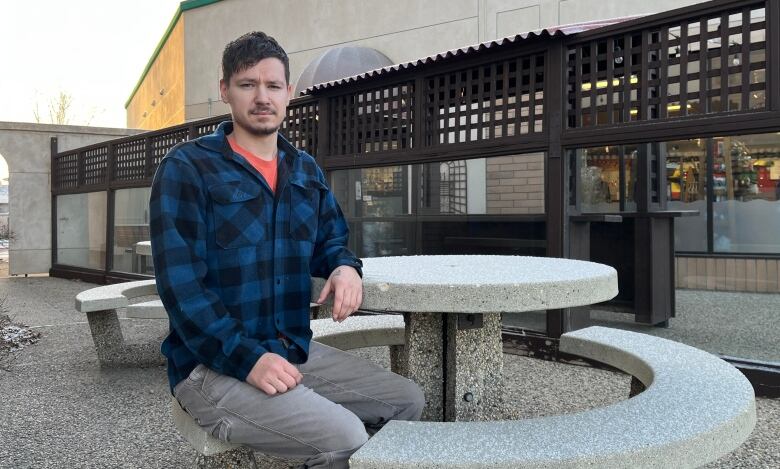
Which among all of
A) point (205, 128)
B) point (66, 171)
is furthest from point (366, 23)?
point (66, 171)

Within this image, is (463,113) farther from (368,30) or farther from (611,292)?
(368,30)

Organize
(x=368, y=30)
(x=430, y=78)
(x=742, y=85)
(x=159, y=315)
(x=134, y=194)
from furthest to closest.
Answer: (x=368, y=30)
(x=134, y=194)
(x=430, y=78)
(x=159, y=315)
(x=742, y=85)

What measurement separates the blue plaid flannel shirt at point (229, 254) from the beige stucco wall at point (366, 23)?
29.8 feet

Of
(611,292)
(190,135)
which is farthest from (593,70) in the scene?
(190,135)

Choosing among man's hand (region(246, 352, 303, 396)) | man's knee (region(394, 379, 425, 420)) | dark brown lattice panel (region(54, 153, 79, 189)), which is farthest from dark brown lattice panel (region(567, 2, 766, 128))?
dark brown lattice panel (region(54, 153, 79, 189))

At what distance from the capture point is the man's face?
1771 mm

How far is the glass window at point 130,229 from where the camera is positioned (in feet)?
31.6

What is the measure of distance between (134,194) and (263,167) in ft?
29.5

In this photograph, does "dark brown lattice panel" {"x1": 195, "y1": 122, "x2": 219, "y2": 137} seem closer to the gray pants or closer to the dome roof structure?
the dome roof structure

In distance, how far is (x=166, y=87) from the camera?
868 inches

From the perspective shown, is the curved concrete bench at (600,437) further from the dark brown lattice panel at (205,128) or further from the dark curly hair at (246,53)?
the dark brown lattice panel at (205,128)

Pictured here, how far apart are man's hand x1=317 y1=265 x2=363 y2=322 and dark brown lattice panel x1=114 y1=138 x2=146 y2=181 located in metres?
8.78

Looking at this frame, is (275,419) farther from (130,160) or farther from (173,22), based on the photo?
(173,22)

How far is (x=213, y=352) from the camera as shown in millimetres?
1603
